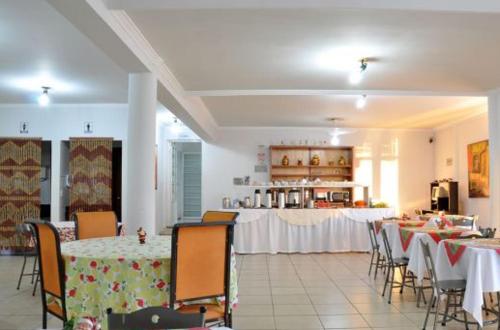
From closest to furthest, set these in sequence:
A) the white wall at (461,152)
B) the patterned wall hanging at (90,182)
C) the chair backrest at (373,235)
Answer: the chair backrest at (373,235) → the patterned wall hanging at (90,182) → the white wall at (461,152)

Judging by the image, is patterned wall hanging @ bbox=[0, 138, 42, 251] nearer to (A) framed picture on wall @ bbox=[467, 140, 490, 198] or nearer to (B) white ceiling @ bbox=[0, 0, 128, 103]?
(B) white ceiling @ bbox=[0, 0, 128, 103]

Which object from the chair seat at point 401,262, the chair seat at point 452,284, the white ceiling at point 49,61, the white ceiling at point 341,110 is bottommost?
the chair seat at point 401,262

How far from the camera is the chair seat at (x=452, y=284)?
359 cm

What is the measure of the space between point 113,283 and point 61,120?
21.1 ft

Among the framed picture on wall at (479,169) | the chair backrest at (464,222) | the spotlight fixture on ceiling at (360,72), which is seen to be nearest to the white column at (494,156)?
the chair backrest at (464,222)

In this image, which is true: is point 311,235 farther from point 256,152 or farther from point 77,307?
point 77,307

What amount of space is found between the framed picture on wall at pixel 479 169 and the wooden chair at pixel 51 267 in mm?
7539

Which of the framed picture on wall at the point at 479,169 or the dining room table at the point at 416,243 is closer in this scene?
the dining room table at the point at 416,243

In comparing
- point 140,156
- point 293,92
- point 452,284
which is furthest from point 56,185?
point 452,284

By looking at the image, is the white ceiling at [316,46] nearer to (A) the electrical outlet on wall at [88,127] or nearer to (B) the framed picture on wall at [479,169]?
(B) the framed picture on wall at [479,169]

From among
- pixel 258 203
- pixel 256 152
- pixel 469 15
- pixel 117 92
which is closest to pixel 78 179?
pixel 117 92

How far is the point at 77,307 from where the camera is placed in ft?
8.59

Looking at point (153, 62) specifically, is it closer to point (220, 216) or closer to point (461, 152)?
point (220, 216)

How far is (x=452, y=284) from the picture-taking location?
364 centimetres
